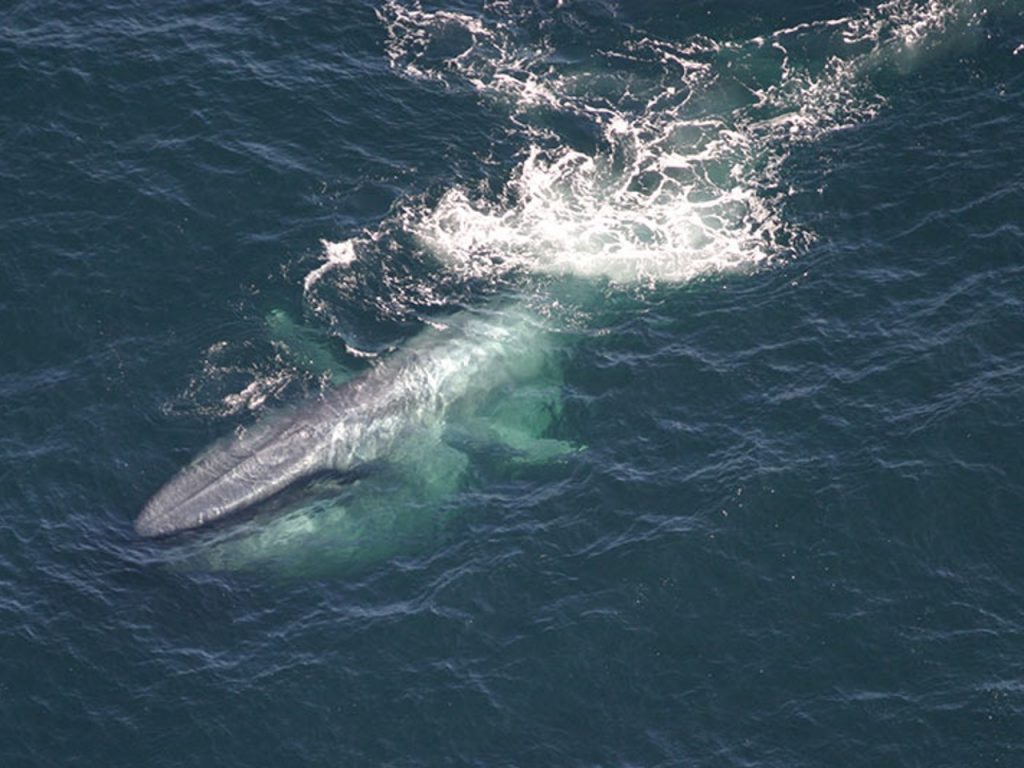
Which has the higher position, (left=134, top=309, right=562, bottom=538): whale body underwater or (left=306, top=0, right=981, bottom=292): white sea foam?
(left=306, top=0, right=981, bottom=292): white sea foam

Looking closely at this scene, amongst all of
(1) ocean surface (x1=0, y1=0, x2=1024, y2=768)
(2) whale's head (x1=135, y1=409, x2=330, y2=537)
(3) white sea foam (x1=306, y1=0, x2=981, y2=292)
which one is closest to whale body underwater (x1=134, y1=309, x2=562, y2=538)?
(2) whale's head (x1=135, y1=409, x2=330, y2=537)

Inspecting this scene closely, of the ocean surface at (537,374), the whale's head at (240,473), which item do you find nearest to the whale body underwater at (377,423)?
the whale's head at (240,473)

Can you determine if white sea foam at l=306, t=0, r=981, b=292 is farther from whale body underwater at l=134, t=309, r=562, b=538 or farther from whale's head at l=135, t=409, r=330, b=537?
whale's head at l=135, t=409, r=330, b=537

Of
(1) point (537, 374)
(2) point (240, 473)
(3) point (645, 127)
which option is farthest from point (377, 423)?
(3) point (645, 127)

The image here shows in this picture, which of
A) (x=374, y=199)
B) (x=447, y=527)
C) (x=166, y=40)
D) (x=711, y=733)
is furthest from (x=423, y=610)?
(x=166, y=40)

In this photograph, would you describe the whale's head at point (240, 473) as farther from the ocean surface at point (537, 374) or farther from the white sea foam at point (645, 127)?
the white sea foam at point (645, 127)

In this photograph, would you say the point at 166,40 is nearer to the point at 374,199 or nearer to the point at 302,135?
the point at 302,135
